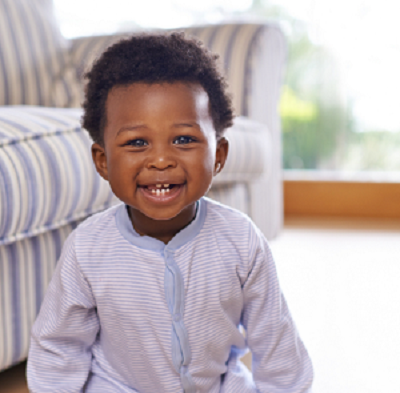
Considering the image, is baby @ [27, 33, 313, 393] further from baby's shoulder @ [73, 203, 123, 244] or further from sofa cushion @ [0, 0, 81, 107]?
sofa cushion @ [0, 0, 81, 107]

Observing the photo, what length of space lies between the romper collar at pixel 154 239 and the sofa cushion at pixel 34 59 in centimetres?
93

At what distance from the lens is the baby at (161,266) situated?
750 millimetres

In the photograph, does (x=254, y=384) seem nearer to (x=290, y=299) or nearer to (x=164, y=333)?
(x=164, y=333)

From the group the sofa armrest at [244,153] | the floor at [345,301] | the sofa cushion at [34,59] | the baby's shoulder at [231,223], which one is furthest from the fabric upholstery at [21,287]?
the sofa cushion at [34,59]

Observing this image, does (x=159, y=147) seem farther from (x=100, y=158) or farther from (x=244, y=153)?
(x=244, y=153)

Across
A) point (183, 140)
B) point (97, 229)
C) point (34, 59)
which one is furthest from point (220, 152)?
point (34, 59)

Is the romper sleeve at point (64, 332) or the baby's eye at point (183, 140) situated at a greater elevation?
the baby's eye at point (183, 140)

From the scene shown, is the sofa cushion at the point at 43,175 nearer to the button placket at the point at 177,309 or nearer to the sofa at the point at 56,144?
the sofa at the point at 56,144

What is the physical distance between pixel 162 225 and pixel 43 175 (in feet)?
0.77

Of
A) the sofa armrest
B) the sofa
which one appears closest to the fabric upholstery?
the sofa

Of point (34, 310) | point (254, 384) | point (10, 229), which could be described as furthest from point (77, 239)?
point (254, 384)

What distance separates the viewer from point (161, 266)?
0.81 m

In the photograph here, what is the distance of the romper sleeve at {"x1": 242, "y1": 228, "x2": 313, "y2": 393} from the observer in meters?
0.86

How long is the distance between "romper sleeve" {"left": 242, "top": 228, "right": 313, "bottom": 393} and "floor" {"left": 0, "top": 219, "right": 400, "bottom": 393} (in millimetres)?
112
